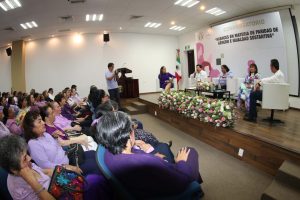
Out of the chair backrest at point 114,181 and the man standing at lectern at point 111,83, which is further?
the man standing at lectern at point 111,83

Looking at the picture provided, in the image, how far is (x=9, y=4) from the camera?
550 cm

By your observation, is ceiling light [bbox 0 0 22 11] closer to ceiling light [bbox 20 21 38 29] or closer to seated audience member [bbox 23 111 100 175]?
ceiling light [bbox 20 21 38 29]

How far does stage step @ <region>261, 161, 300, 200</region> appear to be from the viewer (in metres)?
2.34

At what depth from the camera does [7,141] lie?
1504 millimetres

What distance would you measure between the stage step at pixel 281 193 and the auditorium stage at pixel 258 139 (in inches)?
17.9

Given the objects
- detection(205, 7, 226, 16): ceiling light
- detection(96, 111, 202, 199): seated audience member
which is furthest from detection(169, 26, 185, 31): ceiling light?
detection(96, 111, 202, 199): seated audience member

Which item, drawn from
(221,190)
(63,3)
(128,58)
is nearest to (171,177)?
(221,190)

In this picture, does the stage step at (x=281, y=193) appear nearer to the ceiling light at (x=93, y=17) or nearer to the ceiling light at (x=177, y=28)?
the ceiling light at (x=93, y=17)

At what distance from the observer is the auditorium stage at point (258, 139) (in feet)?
9.78

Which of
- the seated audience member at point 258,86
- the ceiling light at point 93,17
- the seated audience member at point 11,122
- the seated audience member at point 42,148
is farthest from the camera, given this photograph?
the ceiling light at point 93,17

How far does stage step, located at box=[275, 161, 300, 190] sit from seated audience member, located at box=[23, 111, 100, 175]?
2.08 meters

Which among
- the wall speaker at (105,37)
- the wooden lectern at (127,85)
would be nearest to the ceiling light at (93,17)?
the wooden lectern at (127,85)

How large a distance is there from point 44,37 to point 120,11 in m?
4.80

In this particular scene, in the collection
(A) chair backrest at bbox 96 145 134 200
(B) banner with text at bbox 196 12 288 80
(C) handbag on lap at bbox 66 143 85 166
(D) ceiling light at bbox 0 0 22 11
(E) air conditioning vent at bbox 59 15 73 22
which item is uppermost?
(E) air conditioning vent at bbox 59 15 73 22
